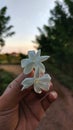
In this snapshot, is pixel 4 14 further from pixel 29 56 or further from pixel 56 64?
pixel 29 56

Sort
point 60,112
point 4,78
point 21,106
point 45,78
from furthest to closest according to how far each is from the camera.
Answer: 1. point 4,78
2. point 60,112
3. point 21,106
4. point 45,78

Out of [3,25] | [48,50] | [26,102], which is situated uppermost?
[26,102]

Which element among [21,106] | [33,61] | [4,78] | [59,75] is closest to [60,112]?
[4,78]

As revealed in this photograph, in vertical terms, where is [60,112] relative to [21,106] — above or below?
below

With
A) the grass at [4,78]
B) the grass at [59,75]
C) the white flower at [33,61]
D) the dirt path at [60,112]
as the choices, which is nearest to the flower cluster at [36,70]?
the white flower at [33,61]

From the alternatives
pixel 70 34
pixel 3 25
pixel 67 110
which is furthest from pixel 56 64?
pixel 67 110

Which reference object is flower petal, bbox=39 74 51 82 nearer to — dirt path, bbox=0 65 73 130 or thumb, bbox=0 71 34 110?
thumb, bbox=0 71 34 110

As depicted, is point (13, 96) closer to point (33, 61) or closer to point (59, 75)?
point (33, 61)
